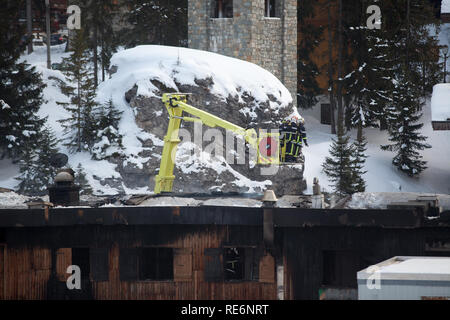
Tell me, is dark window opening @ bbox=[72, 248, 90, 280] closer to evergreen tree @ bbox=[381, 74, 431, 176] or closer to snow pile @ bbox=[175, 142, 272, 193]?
snow pile @ bbox=[175, 142, 272, 193]

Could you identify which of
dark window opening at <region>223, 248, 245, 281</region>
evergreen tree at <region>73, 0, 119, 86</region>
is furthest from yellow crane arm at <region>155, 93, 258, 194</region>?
evergreen tree at <region>73, 0, 119, 86</region>

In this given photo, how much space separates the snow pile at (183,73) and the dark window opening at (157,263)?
2237 centimetres

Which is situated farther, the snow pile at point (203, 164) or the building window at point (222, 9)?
the building window at point (222, 9)

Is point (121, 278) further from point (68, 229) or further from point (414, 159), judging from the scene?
point (414, 159)

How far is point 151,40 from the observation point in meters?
59.3

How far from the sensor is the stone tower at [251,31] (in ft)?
167

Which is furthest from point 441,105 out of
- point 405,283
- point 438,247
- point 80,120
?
point 80,120

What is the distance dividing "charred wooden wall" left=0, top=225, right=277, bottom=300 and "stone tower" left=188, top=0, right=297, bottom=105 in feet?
102

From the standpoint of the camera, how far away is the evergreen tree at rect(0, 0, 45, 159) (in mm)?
46438

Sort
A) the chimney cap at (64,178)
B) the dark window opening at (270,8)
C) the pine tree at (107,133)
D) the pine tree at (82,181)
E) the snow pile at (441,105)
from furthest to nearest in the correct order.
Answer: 1. the dark window opening at (270,8)
2. the pine tree at (107,133)
3. the pine tree at (82,181)
4. the snow pile at (441,105)
5. the chimney cap at (64,178)

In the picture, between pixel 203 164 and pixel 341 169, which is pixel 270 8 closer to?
pixel 341 169

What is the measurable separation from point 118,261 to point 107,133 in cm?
2227

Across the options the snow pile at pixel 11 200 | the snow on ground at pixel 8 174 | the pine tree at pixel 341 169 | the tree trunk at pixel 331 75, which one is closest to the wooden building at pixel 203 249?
the snow pile at pixel 11 200

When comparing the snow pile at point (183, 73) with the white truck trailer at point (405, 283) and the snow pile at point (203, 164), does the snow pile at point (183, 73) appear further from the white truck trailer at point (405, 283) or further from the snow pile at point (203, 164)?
the white truck trailer at point (405, 283)
